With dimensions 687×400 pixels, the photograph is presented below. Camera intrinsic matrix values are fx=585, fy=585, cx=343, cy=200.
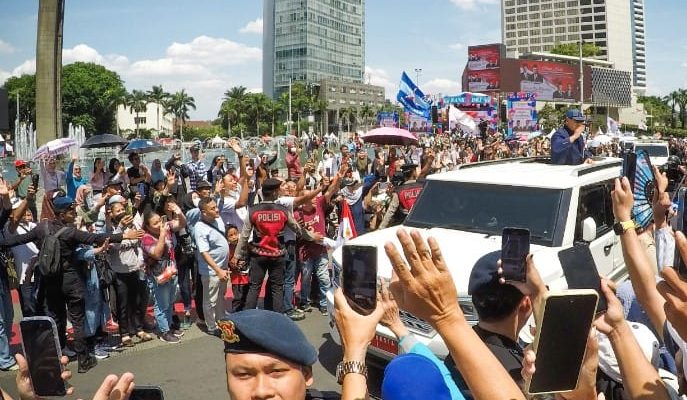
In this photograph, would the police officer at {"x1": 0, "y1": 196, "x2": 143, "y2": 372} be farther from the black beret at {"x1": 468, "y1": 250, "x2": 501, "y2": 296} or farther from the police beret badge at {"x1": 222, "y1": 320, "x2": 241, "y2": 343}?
the black beret at {"x1": 468, "y1": 250, "x2": 501, "y2": 296}

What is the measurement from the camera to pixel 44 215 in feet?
21.1

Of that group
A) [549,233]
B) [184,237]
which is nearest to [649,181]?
[549,233]

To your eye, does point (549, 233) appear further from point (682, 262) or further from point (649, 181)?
point (682, 262)

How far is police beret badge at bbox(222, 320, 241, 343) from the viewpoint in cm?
194

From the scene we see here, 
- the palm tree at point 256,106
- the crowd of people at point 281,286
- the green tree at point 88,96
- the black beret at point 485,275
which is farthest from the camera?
the palm tree at point 256,106

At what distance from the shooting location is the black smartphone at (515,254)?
6.21 ft

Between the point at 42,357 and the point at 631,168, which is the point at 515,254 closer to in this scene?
the point at 42,357

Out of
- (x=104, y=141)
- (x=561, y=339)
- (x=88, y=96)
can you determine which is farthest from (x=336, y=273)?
(x=88, y=96)

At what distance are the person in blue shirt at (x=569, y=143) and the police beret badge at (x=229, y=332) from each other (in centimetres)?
654

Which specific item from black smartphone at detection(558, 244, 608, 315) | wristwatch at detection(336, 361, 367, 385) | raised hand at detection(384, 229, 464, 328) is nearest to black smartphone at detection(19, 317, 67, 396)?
wristwatch at detection(336, 361, 367, 385)

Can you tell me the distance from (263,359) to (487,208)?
4.22 meters

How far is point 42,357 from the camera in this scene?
71.7 inches

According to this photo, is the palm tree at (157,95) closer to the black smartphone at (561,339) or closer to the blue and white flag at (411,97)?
the blue and white flag at (411,97)

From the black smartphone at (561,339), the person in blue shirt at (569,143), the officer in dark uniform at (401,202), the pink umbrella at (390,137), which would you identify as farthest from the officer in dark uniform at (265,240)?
the pink umbrella at (390,137)
